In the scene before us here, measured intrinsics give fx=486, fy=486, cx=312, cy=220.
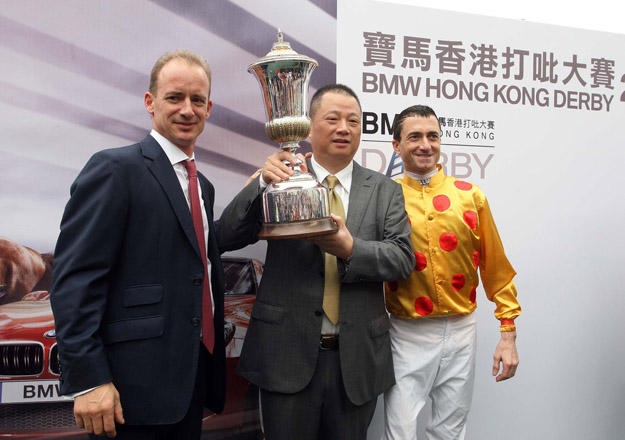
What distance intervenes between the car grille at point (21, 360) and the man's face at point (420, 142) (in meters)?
1.74

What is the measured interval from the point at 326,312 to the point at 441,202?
27.4 inches

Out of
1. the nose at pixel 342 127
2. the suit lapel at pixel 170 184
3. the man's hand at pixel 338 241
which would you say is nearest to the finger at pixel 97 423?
the suit lapel at pixel 170 184

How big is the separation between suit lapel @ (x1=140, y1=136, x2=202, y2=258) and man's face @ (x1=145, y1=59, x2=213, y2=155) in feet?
0.27

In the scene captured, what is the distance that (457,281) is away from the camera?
6.40 ft

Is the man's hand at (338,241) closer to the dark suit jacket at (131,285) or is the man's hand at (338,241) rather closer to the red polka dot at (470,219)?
the dark suit jacket at (131,285)

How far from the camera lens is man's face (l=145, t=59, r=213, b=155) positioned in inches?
59.0

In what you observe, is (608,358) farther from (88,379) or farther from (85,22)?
(85,22)

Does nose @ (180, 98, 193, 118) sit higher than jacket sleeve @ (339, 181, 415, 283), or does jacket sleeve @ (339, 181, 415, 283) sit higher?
nose @ (180, 98, 193, 118)

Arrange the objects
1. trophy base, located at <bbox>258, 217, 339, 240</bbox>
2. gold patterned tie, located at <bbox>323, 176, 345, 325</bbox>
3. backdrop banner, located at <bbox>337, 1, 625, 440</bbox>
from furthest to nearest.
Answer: backdrop banner, located at <bbox>337, 1, 625, 440</bbox> < gold patterned tie, located at <bbox>323, 176, 345, 325</bbox> < trophy base, located at <bbox>258, 217, 339, 240</bbox>

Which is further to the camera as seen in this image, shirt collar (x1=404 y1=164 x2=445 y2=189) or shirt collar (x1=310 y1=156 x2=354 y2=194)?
shirt collar (x1=404 y1=164 x2=445 y2=189)

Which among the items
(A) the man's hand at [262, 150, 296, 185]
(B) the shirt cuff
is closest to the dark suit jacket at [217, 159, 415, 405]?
(A) the man's hand at [262, 150, 296, 185]

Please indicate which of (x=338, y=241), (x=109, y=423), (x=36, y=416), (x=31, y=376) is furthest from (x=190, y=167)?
(x=36, y=416)

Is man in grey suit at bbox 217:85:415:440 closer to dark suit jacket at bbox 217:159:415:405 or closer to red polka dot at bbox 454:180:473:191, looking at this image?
dark suit jacket at bbox 217:159:415:405

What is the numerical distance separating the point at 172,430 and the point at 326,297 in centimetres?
65
